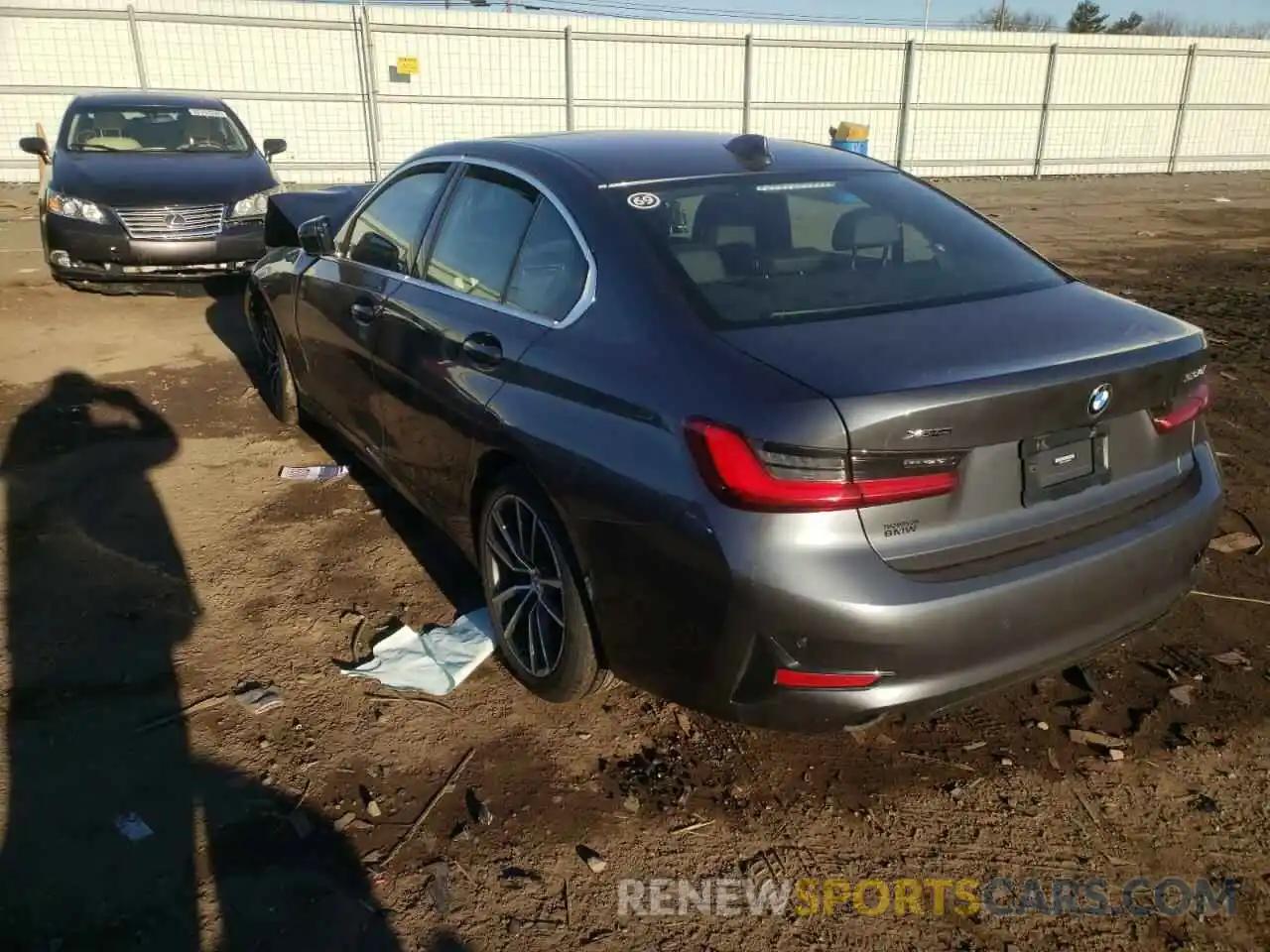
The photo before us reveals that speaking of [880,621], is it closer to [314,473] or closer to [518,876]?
[518,876]

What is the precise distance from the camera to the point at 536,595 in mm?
3189

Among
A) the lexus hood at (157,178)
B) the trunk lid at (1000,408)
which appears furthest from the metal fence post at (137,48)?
the trunk lid at (1000,408)

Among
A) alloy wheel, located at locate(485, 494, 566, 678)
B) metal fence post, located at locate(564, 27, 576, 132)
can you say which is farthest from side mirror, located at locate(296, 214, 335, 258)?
metal fence post, located at locate(564, 27, 576, 132)

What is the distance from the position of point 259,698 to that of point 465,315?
1446mm

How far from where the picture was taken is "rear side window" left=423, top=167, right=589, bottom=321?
3037 millimetres

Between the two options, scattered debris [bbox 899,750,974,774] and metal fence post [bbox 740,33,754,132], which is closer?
scattered debris [bbox 899,750,974,774]

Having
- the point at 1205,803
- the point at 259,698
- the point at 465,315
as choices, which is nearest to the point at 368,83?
the point at 465,315

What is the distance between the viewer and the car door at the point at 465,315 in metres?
3.08

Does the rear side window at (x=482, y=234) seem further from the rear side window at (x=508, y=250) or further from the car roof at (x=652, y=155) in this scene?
the car roof at (x=652, y=155)

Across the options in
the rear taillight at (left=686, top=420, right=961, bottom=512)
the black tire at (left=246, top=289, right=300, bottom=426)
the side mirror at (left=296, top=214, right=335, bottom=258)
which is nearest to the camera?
the rear taillight at (left=686, top=420, right=961, bottom=512)

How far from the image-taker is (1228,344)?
296 inches

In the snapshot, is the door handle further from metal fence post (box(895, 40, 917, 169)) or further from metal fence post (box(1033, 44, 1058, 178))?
metal fence post (box(1033, 44, 1058, 178))

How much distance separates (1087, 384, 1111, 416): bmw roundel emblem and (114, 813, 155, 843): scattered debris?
2.68m

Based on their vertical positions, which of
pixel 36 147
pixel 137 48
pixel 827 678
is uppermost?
pixel 137 48
